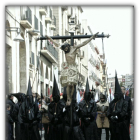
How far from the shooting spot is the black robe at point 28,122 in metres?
13.9

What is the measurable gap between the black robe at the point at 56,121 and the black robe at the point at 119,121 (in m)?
1.52

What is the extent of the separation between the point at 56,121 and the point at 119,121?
6.04ft

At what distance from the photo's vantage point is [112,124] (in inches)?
559

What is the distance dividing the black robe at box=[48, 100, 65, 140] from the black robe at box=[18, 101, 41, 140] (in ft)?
1.36

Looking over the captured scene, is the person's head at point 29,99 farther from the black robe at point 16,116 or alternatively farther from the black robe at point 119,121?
the black robe at point 119,121

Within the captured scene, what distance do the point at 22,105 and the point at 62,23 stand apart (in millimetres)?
26868

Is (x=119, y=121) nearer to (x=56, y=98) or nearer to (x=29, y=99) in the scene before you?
(x=56, y=98)

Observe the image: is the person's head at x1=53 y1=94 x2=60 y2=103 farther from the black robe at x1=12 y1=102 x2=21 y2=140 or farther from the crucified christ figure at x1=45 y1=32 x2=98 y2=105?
the crucified christ figure at x1=45 y1=32 x2=98 y2=105

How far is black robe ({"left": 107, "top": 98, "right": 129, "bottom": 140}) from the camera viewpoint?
45.6 ft

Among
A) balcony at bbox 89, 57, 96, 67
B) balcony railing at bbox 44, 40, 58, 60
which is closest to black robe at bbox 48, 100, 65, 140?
balcony railing at bbox 44, 40, 58, 60

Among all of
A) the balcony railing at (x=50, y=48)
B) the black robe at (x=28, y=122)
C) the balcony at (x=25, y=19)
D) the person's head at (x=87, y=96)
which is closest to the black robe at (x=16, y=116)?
the black robe at (x=28, y=122)

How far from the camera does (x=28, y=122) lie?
13914 millimetres

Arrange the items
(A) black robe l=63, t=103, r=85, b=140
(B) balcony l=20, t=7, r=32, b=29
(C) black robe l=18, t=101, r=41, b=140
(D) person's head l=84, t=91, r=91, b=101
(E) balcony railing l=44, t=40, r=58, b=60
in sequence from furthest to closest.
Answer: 1. (E) balcony railing l=44, t=40, r=58, b=60
2. (B) balcony l=20, t=7, r=32, b=29
3. (D) person's head l=84, t=91, r=91, b=101
4. (C) black robe l=18, t=101, r=41, b=140
5. (A) black robe l=63, t=103, r=85, b=140

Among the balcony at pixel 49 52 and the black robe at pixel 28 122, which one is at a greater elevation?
the balcony at pixel 49 52
